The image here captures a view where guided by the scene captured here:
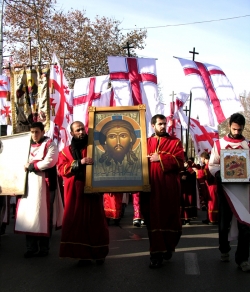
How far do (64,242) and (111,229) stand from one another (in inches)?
186

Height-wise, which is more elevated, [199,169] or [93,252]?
[199,169]

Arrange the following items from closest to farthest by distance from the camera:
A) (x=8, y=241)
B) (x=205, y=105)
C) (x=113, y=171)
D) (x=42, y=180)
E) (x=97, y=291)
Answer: (x=97, y=291) < (x=113, y=171) < (x=42, y=180) < (x=8, y=241) < (x=205, y=105)

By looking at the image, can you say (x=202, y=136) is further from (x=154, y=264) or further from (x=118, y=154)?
(x=154, y=264)

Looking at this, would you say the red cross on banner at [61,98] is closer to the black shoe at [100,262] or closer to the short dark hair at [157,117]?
the short dark hair at [157,117]

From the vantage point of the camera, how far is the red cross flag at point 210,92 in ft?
49.5

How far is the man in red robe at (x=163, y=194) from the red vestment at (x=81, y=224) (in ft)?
1.99

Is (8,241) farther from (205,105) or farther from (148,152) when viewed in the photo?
(205,105)

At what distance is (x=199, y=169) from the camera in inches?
620

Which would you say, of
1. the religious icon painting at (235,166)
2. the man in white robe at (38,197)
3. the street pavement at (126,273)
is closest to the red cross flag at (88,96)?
the street pavement at (126,273)

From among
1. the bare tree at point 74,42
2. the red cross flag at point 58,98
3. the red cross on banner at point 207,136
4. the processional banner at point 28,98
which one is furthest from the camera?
the bare tree at point 74,42

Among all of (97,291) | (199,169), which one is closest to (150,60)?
(199,169)

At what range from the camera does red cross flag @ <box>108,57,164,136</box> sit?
15.2 m

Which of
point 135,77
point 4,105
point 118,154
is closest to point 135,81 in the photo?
point 135,77

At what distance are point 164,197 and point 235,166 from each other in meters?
0.98
